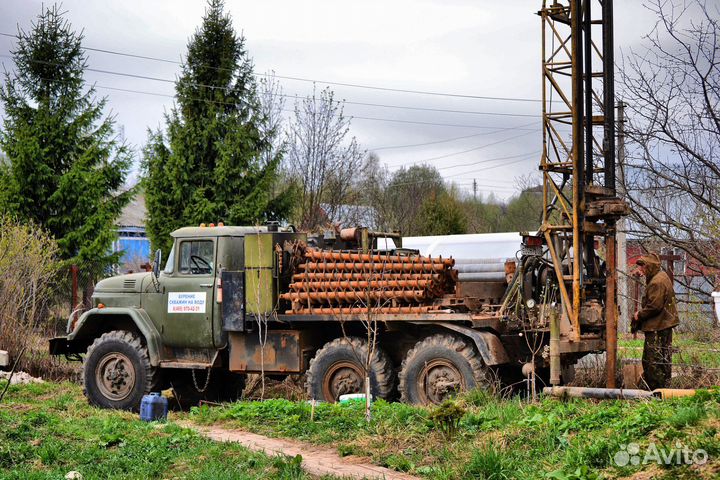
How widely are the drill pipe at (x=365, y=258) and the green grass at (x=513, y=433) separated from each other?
2.26m

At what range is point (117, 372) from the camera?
43.7 feet

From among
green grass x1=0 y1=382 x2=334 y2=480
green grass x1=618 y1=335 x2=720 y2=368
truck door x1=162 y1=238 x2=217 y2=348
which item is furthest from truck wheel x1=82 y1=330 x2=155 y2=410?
green grass x1=618 y1=335 x2=720 y2=368

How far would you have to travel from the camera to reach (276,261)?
12.6 meters

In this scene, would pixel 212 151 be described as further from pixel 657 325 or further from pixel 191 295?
pixel 657 325

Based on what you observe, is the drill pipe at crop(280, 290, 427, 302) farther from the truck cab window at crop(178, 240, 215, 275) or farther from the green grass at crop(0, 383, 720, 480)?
the green grass at crop(0, 383, 720, 480)

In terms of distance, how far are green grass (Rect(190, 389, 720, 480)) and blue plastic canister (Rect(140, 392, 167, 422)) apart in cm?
162

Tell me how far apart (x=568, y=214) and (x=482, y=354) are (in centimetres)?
284

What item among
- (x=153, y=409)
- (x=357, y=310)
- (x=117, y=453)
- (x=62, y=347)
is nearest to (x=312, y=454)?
(x=117, y=453)

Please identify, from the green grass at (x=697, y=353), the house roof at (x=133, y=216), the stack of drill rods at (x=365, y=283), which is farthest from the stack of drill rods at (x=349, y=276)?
the house roof at (x=133, y=216)

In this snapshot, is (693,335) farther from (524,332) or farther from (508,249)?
(508,249)

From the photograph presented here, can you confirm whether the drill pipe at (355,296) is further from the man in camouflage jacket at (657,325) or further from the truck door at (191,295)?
the man in camouflage jacket at (657,325)

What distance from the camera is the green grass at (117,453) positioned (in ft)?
26.2

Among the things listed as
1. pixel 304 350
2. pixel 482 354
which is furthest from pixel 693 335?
pixel 304 350

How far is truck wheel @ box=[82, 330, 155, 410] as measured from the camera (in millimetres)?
13164
